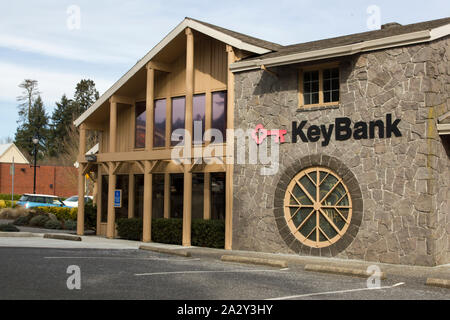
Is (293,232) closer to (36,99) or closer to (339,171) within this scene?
(339,171)

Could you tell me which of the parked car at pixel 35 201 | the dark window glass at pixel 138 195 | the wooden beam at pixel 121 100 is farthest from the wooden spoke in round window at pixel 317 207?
the parked car at pixel 35 201

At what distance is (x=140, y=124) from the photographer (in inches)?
896

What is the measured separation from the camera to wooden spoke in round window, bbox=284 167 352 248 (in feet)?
50.7

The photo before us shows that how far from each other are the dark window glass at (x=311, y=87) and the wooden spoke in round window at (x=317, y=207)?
2100 millimetres

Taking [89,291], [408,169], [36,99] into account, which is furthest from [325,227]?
[36,99]

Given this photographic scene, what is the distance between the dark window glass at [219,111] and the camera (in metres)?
19.1

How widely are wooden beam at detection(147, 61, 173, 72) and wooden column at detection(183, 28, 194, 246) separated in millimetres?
1993

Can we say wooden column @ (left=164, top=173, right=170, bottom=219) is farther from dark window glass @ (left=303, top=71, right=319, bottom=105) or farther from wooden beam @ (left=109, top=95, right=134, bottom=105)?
dark window glass @ (left=303, top=71, right=319, bottom=105)

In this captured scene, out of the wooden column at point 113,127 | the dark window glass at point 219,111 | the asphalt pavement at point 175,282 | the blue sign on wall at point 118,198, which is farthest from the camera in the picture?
the blue sign on wall at point 118,198

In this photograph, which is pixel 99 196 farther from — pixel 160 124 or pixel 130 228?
pixel 160 124

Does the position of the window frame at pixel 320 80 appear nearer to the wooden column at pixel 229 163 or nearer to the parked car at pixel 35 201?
the wooden column at pixel 229 163

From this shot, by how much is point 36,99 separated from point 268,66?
68695mm

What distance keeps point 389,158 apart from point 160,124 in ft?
32.7

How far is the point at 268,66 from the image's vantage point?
1662cm
